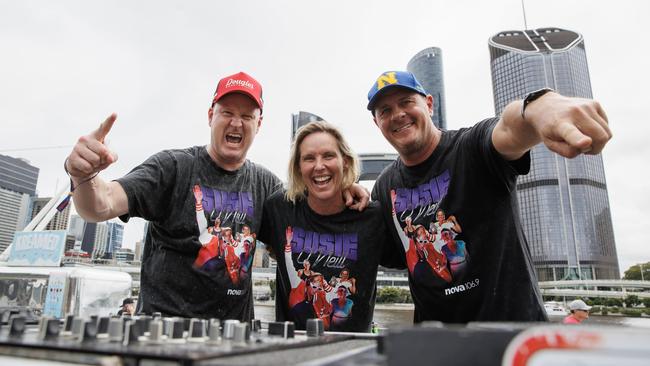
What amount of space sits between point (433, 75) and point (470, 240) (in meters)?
110

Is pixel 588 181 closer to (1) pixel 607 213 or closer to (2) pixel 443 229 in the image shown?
(1) pixel 607 213

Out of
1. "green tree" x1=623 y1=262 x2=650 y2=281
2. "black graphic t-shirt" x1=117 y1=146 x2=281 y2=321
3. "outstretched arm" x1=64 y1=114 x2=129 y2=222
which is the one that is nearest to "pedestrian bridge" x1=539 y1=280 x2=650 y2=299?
"green tree" x1=623 y1=262 x2=650 y2=281

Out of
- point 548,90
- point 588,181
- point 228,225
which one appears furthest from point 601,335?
point 588,181

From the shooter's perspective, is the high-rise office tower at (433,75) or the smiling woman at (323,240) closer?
the smiling woman at (323,240)

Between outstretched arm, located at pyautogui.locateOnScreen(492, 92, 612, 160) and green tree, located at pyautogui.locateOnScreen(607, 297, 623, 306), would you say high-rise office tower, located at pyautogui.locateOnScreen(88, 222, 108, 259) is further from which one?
outstretched arm, located at pyautogui.locateOnScreen(492, 92, 612, 160)

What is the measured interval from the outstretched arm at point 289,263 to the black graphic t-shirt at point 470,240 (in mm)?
716

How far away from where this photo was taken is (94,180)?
→ 1.62m

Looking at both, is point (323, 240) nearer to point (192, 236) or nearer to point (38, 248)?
point (192, 236)

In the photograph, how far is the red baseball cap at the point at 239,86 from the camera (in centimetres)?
242

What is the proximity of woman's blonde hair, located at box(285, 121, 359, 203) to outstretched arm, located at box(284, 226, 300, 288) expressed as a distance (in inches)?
11.2

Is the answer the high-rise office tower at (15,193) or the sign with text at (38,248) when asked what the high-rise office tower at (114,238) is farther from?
the sign with text at (38,248)

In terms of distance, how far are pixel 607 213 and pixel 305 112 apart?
227 ft

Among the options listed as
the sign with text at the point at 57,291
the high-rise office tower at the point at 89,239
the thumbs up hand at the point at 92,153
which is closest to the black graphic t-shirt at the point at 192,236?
the thumbs up hand at the point at 92,153

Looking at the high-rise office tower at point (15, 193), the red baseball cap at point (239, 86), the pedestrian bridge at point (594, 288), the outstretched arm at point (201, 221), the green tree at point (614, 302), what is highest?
the high-rise office tower at point (15, 193)
